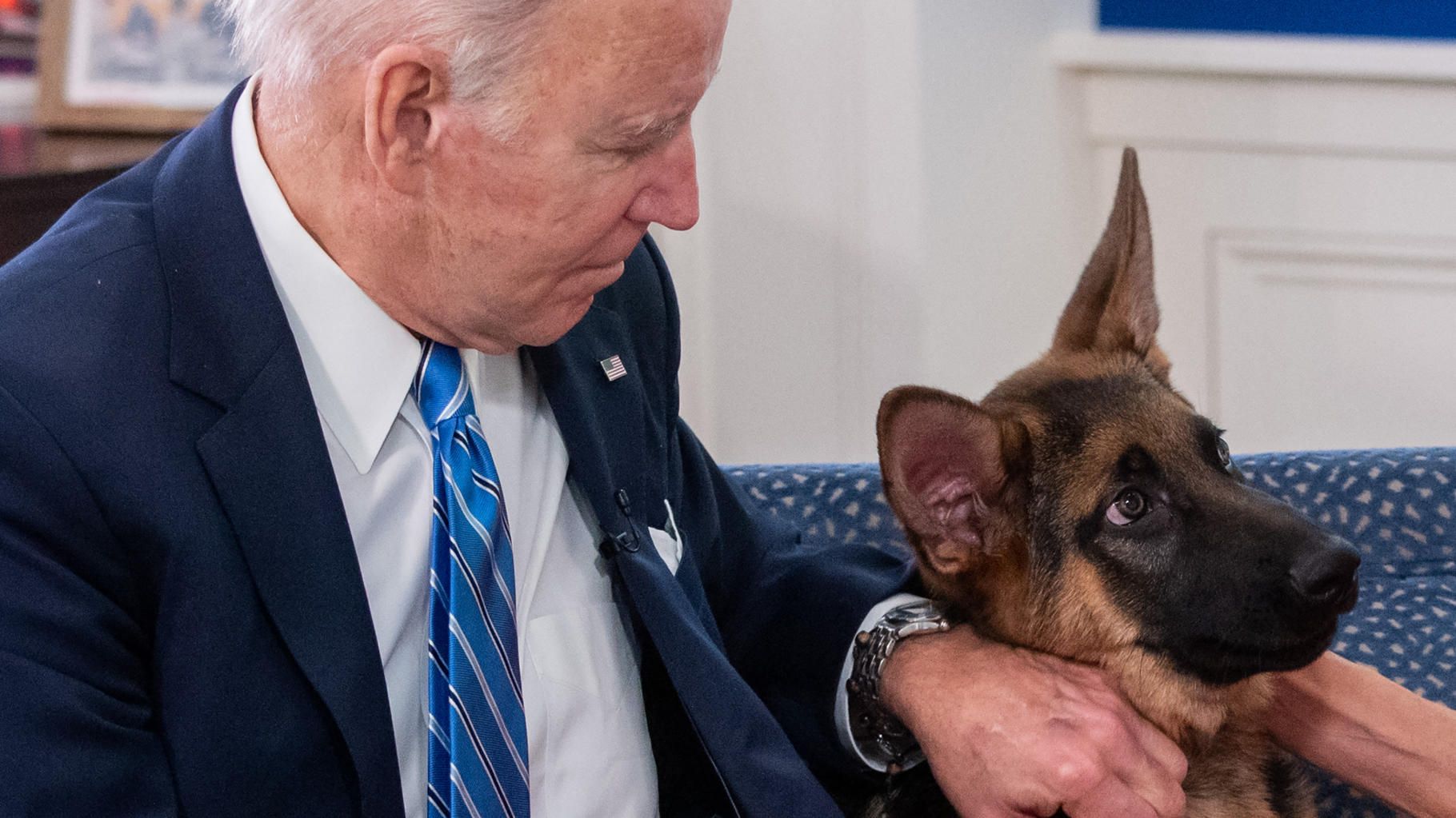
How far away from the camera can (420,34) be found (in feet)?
4.24

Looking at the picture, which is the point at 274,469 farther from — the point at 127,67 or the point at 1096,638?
the point at 127,67

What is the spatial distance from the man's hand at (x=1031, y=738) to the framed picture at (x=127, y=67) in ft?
6.84

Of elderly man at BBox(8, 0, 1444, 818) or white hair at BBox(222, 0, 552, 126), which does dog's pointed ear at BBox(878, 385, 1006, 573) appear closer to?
elderly man at BBox(8, 0, 1444, 818)

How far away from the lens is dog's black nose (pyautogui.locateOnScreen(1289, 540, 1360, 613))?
57.9 inches

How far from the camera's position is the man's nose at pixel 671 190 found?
1.43 metres

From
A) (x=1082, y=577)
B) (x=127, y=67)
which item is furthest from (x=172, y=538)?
(x=127, y=67)

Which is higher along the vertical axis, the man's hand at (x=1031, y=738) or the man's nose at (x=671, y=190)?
the man's nose at (x=671, y=190)

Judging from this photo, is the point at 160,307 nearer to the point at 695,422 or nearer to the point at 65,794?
the point at 65,794

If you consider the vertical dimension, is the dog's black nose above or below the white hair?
below

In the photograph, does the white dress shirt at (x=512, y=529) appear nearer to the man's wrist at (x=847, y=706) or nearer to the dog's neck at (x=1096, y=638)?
the man's wrist at (x=847, y=706)

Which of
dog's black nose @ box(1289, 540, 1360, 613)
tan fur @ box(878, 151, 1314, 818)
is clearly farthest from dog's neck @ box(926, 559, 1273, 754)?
dog's black nose @ box(1289, 540, 1360, 613)

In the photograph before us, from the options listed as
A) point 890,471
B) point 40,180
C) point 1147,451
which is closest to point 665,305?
point 890,471

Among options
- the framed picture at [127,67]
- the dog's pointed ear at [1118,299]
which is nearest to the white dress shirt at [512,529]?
the dog's pointed ear at [1118,299]

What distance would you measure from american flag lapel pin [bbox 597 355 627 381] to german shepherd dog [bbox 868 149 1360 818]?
0.33 m
